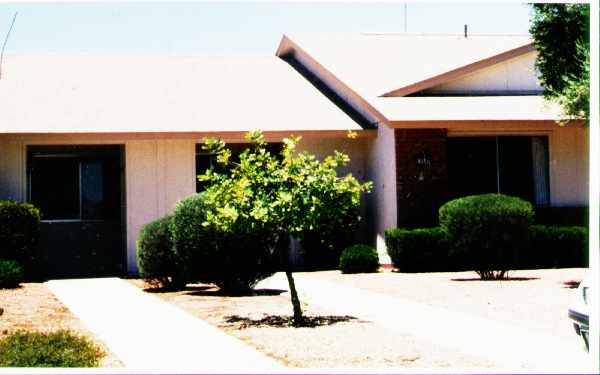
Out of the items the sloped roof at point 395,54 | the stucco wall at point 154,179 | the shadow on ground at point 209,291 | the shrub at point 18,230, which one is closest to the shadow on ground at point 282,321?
the shadow on ground at point 209,291

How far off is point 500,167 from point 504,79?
6.93 ft

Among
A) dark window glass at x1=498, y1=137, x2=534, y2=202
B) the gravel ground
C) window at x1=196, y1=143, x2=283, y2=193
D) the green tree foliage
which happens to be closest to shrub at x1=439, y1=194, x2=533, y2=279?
the gravel ground

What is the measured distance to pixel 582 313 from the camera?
783 centimetres

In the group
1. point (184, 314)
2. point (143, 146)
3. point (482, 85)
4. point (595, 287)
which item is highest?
point (482, 85)

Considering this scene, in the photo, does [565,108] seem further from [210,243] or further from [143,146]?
[143,146]

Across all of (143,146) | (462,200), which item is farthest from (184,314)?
(143,146)

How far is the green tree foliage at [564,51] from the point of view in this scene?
14492 mm

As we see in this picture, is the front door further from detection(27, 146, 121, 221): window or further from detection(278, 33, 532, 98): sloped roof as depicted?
detection(278, 33, 532, 98): sloped roof

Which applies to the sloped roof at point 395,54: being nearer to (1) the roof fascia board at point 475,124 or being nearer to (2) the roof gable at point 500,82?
(2) the roof gable at point 500,82

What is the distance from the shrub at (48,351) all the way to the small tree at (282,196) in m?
2.58

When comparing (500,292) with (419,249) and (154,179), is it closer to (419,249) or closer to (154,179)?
(419,249)

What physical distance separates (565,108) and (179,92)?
10476 mm

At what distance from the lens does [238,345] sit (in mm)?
9273

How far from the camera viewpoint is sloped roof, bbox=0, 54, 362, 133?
65.1 ft
